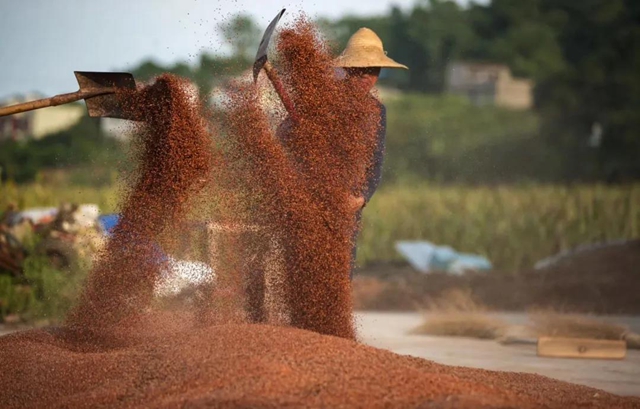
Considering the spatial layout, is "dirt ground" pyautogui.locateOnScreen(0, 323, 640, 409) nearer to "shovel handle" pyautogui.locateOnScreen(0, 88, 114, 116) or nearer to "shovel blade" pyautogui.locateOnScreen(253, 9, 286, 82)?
"shovel handle" pyautogui.locateOnScreen(0, 88, 114, 116)

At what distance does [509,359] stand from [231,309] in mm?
2321

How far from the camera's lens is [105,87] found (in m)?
6.50

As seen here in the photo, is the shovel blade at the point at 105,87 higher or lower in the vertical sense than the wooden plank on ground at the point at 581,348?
higher

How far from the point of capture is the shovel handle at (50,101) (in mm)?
6070

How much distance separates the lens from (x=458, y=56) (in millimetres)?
40219

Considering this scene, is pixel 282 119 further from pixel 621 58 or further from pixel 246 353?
pixel 621 58

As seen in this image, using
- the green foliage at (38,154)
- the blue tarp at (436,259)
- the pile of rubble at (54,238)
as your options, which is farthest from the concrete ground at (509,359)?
the green foliage at (38,154)

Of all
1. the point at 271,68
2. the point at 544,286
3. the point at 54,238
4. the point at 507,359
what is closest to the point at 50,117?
the point at 54,238

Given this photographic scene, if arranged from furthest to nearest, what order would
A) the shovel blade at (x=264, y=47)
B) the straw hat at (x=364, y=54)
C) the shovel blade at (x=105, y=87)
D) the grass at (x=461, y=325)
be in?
the grass at (x=461, y=325)
the straw hat at (x=364, y=54)
the shovel blade at (x=105, y=87)
the shovel blade at (x=264, y=47)

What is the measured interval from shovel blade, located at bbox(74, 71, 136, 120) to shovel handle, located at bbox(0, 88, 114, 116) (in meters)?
0.03

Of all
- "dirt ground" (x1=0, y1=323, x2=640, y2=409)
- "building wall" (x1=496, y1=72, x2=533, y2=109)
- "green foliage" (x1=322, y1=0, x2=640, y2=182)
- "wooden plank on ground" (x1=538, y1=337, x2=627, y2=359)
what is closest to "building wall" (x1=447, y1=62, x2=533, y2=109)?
"building wall" (x1=496, y1=72, x2=533, y2=109)

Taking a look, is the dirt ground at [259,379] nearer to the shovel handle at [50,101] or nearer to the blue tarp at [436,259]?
the shovel handle at [50,101]

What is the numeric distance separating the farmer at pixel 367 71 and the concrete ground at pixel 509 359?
1487 mm

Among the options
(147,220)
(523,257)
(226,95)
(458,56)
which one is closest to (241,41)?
(226,95)
